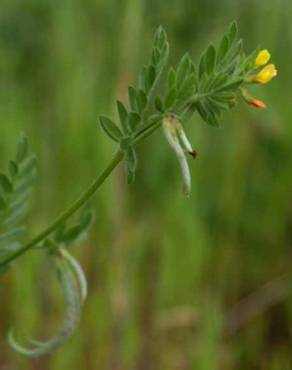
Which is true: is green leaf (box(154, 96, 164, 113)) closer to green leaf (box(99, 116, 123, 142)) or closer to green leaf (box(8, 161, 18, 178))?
green leaf (box(99, 116, 123, 142))

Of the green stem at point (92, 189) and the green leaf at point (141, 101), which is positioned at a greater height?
the green leaf at point (141, 101)

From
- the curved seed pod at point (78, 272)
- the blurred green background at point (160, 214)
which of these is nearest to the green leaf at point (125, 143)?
the curved seed pod at point (78, 272)

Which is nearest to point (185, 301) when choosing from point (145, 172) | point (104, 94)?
point (145, 172)

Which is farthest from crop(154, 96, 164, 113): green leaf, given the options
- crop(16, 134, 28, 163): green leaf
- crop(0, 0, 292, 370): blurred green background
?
crop(0, 0, 292, 370): blurred green background

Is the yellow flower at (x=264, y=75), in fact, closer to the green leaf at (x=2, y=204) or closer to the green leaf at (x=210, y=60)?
the green leaf at (x=210, y=60)

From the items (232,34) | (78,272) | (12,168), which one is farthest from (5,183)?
(232,34)
